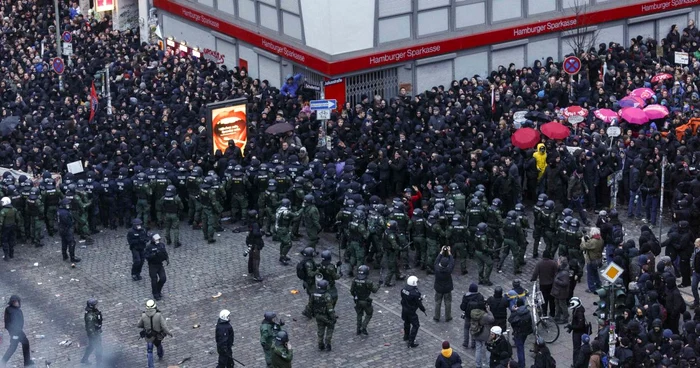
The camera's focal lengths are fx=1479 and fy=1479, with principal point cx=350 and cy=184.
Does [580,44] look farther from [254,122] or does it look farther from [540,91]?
[254,122]

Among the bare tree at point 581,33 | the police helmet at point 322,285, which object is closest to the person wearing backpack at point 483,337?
the police helmet at point 322,285

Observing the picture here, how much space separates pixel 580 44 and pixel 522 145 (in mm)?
10182

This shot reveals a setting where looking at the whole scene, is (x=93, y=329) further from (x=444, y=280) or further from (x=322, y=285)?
(x=444, y=280)

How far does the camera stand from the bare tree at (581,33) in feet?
154

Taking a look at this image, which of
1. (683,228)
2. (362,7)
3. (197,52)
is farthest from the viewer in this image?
(197,52)

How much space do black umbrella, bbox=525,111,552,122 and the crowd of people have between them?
0.17 meters

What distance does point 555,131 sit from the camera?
1484 inches

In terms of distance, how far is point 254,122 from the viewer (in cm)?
4069

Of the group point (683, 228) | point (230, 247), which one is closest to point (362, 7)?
point (230, 247)

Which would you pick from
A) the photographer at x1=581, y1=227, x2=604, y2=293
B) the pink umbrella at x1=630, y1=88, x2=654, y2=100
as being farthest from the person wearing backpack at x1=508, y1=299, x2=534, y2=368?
the pink umbrella at x1=630, y1=88, x2=654, y2=100

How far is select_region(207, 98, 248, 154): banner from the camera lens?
37.9 meters

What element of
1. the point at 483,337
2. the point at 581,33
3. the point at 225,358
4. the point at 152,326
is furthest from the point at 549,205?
the point at 581,33

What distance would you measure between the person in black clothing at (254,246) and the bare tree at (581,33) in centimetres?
1769

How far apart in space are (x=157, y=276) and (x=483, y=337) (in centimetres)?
748
